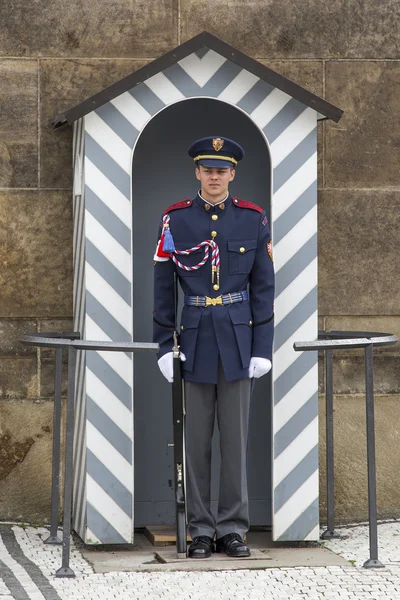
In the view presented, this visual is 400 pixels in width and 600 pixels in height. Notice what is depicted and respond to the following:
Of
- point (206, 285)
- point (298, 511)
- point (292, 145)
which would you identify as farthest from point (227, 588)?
point (292, 145)

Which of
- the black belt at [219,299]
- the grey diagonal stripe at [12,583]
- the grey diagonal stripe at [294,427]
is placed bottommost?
the grey diagonal stripe at [12,583]

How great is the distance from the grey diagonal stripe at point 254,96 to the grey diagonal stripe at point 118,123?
52 centimetres

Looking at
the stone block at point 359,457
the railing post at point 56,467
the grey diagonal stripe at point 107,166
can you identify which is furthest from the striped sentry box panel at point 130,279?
the stone block at point 359,457

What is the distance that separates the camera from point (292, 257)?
5.89 metres

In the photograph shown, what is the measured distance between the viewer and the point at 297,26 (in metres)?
6.58

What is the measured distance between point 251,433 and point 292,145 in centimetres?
152

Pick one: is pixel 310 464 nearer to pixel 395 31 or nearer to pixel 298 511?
pixel 298 511

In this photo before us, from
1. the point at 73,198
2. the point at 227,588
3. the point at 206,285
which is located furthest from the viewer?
the point at 73,198

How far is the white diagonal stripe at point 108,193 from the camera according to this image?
5.78 m

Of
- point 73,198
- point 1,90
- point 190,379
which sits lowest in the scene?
point 190,379

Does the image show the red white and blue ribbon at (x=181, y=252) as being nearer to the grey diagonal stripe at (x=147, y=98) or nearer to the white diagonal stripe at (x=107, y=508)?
the grey diagonal stripe at (x=147, y=98)

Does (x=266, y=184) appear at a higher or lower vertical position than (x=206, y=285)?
higher

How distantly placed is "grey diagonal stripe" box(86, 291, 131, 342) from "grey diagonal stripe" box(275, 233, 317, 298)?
0.75 m

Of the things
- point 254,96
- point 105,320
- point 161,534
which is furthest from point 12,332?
point 254,96
